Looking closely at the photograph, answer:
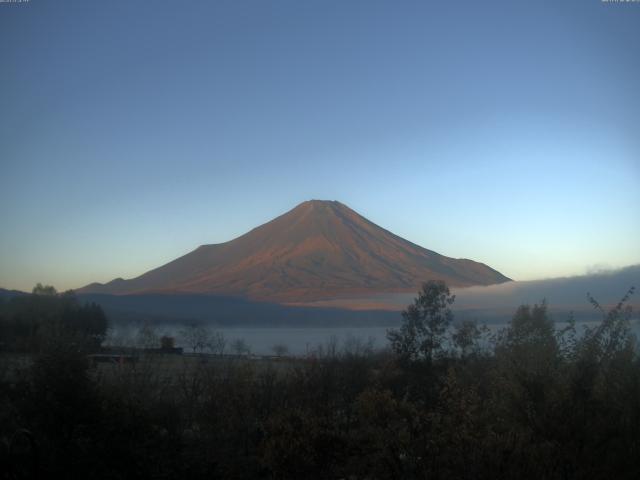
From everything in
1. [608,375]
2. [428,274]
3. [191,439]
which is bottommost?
[191,439]

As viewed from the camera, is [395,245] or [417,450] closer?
[417,450]

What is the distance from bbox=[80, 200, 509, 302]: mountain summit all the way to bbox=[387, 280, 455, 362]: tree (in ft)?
201

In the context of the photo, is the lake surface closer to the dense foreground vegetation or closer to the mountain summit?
the mountain summit

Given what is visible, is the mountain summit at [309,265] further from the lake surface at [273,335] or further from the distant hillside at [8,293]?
the distant hillside at [8,293]

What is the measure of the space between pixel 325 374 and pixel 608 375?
8.11 m

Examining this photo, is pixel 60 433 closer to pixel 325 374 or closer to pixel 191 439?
pixel 191 439

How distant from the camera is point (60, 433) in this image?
9570 mm

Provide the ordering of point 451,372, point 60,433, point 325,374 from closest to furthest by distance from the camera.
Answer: point 451,372, point 60,433, point 325,374

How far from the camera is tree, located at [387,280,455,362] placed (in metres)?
27.0

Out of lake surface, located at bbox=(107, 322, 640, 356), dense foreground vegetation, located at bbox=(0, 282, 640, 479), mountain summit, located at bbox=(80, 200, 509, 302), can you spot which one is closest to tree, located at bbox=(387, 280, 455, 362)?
lake surface, located at bbox=(107, 322, 640, 356)

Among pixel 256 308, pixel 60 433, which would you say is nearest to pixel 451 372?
pixel 60 433

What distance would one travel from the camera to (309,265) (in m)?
106

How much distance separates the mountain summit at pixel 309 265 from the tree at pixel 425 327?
61370 millimetres

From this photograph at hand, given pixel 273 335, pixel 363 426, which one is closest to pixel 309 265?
pixel 273 335
